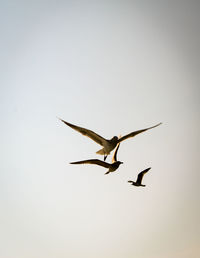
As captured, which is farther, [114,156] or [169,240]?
[169,240]

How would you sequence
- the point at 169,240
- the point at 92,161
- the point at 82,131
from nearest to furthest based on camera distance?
the point at 82,131 → the point at 92,161 → the point at 169,240

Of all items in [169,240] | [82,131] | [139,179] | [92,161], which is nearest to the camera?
[82,131]

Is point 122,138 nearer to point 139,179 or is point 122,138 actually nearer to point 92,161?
point 92,161

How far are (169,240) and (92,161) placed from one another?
296 centimetres

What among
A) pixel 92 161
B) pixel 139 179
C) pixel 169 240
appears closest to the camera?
pixel 92 161

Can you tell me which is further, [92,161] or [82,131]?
[92,161]

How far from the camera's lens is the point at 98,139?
273cm

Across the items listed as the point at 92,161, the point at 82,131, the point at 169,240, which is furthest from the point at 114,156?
the point at 169,240

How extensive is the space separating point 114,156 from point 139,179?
33cm

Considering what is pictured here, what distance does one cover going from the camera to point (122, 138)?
9.16ft

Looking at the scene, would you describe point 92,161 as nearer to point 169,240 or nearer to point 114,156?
point 114,156

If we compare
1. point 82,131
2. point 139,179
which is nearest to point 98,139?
point 82,131

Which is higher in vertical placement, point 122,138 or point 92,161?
point 122,138

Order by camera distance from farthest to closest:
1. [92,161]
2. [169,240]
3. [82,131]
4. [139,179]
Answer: [169,240] → [139,179] → [92,161] → [82,131]
